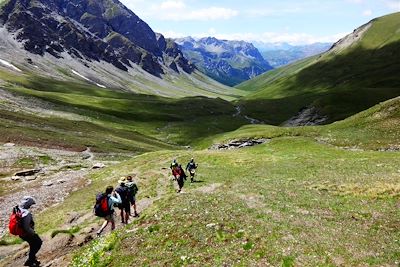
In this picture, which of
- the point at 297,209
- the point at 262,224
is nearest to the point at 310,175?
the point at 297,209

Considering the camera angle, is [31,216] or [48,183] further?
[48,183]

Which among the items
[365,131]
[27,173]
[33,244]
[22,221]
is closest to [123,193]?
[33,244]

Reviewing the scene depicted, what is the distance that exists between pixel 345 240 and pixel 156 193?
26.1 m

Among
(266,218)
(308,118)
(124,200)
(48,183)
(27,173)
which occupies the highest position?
(266,218)

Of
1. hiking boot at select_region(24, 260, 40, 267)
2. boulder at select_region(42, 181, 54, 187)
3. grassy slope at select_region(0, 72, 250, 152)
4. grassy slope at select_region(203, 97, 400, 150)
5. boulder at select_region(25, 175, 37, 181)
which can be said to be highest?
grassy slope at select_region(203, 97, 400, 150)

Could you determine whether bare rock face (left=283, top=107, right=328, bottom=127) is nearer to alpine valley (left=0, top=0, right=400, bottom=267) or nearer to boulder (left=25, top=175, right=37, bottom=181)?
alpine valley (left=0, top=0, right=400, bottom=267)

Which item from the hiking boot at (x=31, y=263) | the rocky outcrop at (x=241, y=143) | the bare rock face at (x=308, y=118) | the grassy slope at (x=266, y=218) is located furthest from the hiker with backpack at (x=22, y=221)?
the bare rock face at (x=308, y=118)

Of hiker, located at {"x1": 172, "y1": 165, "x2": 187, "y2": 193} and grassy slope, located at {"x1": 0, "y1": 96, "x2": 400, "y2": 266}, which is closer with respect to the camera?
grassy slope, located at {"x1": 0, "y1": 96, "x2": 400, "y2": 266}

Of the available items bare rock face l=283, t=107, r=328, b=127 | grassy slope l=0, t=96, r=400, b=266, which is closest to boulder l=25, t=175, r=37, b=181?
grassy slope l=0, t=96, r=400, b=266

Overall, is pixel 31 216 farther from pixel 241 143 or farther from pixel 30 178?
pixel 241 143

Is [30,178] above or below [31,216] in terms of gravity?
below

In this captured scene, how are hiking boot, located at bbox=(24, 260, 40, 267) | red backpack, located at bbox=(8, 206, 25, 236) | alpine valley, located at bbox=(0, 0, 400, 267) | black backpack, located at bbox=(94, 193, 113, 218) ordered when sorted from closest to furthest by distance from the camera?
red backpack, located at bbox=(8, 206, 25, 236)
alpine valley, located at bbox=(0, 0, 400, 267)
hiking boot, located at bbox=(24, 260, 40, 267)
black backpack, located at bbox=(94, 193, 113, 218)

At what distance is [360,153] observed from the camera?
207ft

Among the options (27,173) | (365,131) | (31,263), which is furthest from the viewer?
(365,131)
